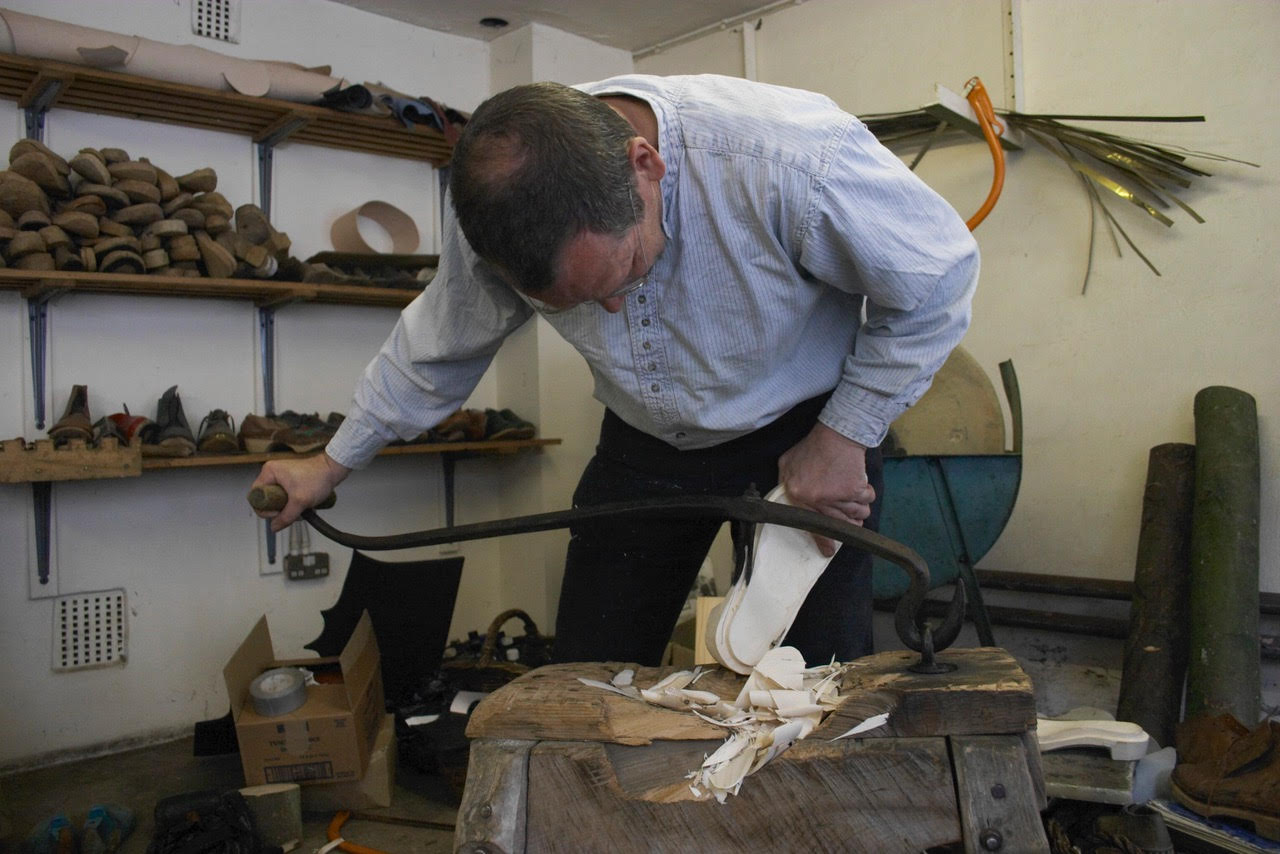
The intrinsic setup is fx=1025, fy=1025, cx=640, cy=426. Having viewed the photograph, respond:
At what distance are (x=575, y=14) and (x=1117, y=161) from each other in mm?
1991

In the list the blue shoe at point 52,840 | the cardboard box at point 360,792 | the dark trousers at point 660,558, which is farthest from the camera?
the cardboard box at point 360,792

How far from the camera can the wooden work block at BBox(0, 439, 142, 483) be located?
8.76 ft

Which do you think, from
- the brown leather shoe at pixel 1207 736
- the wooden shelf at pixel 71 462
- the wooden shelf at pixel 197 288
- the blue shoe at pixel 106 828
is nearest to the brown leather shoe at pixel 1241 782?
the brown leather shoe at pixel 1207 736

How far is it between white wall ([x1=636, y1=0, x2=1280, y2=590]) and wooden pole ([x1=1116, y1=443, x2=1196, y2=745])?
17 centimetres

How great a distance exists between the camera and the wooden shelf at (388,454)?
2930 mm

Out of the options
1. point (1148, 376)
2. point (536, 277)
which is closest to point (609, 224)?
point (536, 277)

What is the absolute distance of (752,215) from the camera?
1.33m

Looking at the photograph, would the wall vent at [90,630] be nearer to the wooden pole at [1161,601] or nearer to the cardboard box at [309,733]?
the cardboard box at [309,733]

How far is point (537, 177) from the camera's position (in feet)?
3.62

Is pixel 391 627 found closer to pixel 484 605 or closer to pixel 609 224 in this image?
pixel 484 605

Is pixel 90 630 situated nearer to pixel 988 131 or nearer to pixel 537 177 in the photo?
pixel 537 177

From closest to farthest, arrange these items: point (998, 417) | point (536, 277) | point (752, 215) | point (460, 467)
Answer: point (536, 277), point (752, 215), point (998, 417), point (460, 467)

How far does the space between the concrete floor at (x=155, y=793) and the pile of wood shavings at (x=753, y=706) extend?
1.49 metres

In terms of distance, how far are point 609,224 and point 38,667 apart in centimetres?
273
